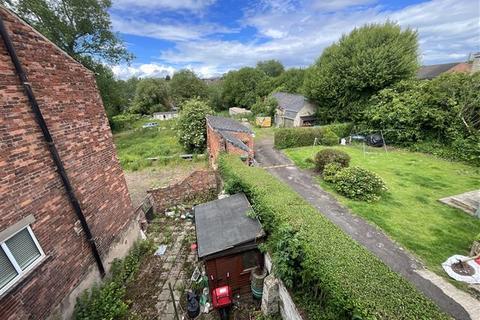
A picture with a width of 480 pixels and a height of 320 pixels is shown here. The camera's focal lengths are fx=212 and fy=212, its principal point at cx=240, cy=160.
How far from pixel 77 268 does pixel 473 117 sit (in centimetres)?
2418

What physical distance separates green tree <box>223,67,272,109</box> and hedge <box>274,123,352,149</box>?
26002 millimetres

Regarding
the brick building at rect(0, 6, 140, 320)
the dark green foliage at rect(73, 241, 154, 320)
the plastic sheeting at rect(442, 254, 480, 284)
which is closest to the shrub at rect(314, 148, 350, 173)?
the plastic sheeting at rect(442, 254, 480, 284)

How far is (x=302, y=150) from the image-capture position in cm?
1897

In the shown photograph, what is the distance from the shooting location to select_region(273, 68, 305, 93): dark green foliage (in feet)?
132

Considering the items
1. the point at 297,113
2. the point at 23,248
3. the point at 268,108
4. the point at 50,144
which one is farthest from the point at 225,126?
the point at 268,108

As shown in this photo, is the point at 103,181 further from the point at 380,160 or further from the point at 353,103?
the point at 353,103

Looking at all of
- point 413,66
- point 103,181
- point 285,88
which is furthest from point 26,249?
point 285,88

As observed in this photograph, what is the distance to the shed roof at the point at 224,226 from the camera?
18.4ft

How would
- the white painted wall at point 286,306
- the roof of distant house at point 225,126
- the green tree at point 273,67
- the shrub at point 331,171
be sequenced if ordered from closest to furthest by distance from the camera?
the white painted wall at point 286,306
the shrub at point 331,171
the roof of distant house at point 225,126
the green tree at point 273,67

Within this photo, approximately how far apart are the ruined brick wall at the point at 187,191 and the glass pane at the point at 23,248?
20.0 ft

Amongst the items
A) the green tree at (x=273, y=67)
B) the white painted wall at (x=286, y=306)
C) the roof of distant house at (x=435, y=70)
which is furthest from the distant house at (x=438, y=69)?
the white painted wall at (x=286, y=306)

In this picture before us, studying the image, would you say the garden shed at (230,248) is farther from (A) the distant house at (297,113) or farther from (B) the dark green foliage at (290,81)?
(B) the dark green foliage at (290,81)

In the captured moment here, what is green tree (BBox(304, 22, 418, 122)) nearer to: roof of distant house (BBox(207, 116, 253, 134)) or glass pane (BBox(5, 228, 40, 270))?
roof of distant house (BBox(207, 116, 253, 134))

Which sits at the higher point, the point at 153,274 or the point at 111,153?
the point at 111,153
